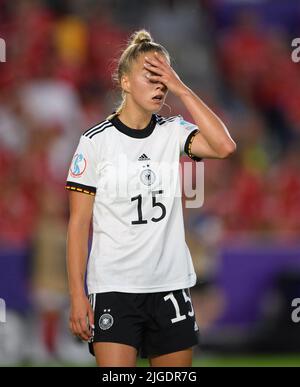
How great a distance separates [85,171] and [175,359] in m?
0.89

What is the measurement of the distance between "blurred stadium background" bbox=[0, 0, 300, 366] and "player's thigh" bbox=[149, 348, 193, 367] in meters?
3.03

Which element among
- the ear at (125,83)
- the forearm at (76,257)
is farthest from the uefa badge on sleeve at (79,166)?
the ear at (125,83)

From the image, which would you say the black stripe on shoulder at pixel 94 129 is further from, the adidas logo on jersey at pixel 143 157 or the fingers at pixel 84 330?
the fingers at pixel 84 330

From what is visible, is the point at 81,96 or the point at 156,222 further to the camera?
the point at 81,96

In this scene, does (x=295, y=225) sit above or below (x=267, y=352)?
above

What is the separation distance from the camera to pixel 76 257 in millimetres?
3914

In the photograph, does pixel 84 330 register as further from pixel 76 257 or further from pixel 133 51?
pixel 133 51

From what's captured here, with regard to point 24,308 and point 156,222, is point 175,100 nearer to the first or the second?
point 24,308

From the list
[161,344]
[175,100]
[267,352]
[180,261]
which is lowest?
[267,352]

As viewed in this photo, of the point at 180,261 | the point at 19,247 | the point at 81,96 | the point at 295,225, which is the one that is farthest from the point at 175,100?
the point at 180,261

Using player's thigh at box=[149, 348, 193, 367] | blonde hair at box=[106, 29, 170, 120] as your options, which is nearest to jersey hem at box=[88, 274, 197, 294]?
player's thigh at box=[149, 348, 193, 367]

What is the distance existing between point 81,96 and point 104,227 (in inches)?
230

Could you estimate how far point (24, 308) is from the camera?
7.83 metres

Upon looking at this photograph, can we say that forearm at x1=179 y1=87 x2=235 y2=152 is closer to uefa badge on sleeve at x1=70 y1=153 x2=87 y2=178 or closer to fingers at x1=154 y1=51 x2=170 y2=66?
fingers at x1=154 y1=51 x2=170 y2=66
